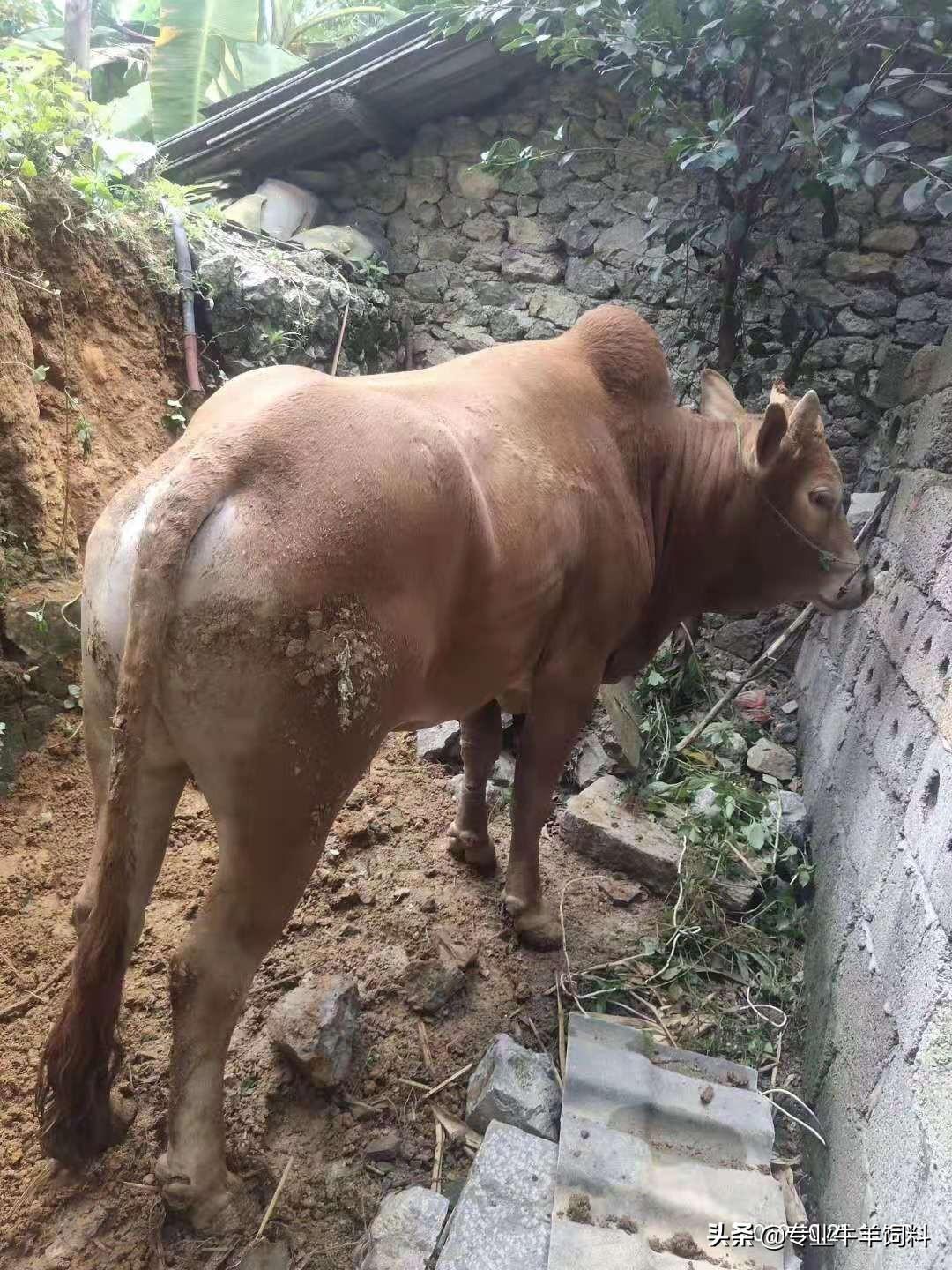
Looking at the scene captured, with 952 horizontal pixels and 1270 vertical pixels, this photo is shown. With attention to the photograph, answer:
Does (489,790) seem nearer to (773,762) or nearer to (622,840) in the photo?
(622,840)

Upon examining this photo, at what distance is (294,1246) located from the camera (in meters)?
1.93

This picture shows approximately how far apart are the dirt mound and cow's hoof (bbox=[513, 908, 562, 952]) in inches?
90.5

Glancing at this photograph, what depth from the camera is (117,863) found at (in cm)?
170

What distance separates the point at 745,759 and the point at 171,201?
13.4ft

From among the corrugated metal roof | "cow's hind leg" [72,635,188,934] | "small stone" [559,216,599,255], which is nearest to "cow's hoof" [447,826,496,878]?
"cow's hind leg" [72,635,188,934]

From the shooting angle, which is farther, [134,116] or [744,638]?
[134,116]

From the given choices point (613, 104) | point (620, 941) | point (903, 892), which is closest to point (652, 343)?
point (903, 892)

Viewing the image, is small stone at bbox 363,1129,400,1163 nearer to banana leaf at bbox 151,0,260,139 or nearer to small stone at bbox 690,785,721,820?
small stone at bbox 690,785,721,820

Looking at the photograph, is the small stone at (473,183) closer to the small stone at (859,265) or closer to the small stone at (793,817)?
the small stone at (859,265)

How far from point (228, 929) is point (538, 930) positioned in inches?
58.0

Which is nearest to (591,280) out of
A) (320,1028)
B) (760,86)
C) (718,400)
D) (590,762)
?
(760,86)

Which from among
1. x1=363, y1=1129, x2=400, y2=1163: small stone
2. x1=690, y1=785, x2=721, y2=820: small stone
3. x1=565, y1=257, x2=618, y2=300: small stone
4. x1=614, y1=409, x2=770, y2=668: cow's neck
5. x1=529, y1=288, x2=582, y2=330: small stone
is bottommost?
x1=690, y1=785, x2=721, y2=820: small stone

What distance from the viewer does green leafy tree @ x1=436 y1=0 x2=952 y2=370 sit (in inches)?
136

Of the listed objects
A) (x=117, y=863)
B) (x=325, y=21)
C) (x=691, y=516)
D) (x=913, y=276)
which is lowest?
(x=117, y=863)
